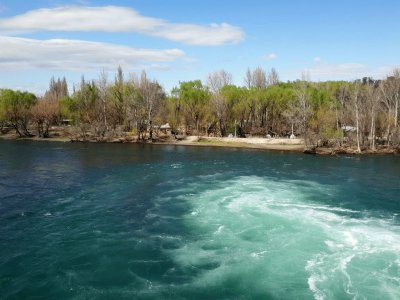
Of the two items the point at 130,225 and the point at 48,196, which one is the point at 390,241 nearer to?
the point at 130,225

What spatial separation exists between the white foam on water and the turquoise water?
0.10 m

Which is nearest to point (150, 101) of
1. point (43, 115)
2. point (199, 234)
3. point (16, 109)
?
point (43, 115)

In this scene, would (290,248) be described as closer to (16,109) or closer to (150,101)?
(150,101)

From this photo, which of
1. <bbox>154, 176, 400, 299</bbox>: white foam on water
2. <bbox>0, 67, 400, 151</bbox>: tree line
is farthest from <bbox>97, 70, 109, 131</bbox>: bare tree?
<bbox>154, 176, 400, 299</bbox>: white foam on water

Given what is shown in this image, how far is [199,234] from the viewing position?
3225 cm

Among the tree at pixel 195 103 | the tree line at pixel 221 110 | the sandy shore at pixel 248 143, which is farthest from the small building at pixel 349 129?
the tree at pixel 195 103

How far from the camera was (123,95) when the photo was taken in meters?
128

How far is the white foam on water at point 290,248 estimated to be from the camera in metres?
23.7

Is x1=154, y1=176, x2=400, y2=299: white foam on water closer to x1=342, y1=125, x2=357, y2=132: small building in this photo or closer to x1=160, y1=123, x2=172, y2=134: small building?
x1=342, y1=125, x2=357, y2=132: small building

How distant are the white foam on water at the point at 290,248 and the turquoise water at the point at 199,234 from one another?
0.10 meters

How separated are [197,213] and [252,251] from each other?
34.8ft

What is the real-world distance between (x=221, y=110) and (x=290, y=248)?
291 feet

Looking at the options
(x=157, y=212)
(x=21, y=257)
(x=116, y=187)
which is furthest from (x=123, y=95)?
(x=21, y=257)

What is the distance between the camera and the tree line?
311 ft
